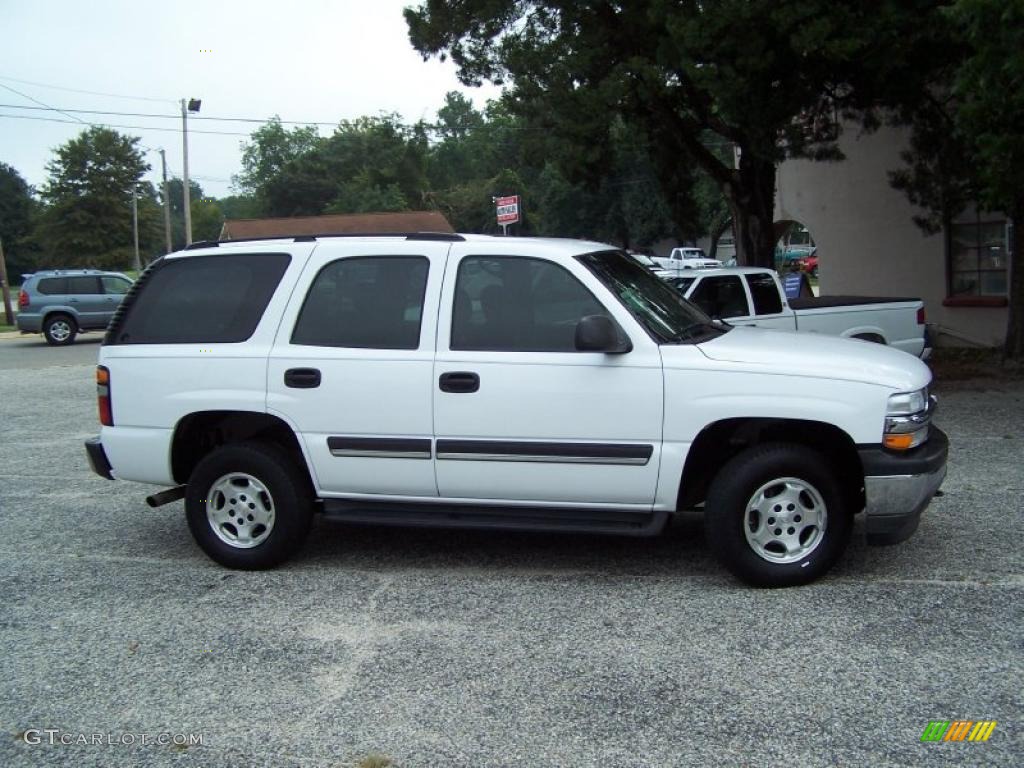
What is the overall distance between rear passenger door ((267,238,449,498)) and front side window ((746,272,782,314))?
6.95 metres

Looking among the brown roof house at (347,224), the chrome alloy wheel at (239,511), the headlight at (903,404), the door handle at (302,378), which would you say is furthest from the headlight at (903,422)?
the brown roof house at (347,224)

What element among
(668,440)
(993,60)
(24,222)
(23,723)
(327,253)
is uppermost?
(24,222)

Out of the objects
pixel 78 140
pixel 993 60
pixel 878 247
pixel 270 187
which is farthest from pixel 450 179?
pixel 993 60

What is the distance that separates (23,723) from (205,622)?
1.14m

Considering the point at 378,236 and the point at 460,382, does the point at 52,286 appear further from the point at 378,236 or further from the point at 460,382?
the point at 460,382

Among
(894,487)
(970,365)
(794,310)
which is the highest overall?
(794,310)

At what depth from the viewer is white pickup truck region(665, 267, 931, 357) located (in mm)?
11797

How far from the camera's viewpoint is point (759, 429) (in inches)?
220

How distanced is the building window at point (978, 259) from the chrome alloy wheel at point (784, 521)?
507 inches

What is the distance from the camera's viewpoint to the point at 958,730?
3.81 metres

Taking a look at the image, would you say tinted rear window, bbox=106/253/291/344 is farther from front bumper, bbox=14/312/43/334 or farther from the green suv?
front bumper, bbox=14/312/43/334

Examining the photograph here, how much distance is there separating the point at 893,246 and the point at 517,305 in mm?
14050

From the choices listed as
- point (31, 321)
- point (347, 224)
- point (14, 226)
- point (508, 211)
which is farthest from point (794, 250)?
point (14, 226)

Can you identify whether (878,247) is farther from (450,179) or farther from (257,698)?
(450,179)
